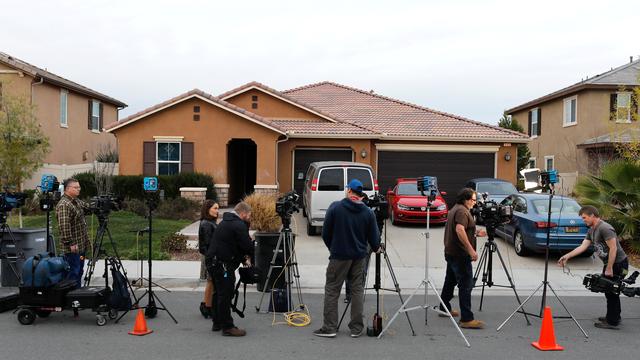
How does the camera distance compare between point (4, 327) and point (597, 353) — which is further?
point (4, 327)

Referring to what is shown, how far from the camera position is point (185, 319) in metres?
7.73

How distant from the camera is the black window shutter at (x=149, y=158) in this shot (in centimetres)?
2017

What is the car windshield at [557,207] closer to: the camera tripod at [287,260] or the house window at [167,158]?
the camera tripod at [287,260]

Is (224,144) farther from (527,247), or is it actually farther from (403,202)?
(527,247)

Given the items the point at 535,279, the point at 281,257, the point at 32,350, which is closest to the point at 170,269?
the point at 281,257

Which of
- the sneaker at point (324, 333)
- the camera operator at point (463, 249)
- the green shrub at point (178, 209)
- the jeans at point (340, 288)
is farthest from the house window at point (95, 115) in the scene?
the camera operator at point (463, 249)

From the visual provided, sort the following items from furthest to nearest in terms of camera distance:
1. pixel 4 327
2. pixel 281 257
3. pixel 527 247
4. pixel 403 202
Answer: pixel 403 202 → pixel 527 247 → pixel 281 257 → pixel 4 327

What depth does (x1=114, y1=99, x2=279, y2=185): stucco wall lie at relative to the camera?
65.8ft

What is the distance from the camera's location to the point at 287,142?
21.0 metres

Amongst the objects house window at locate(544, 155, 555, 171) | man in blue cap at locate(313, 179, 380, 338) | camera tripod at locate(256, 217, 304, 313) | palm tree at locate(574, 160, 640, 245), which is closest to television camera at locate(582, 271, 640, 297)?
man in blue cap at locate(313, 179, 380, 338)

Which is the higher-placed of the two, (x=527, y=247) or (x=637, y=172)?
(x=637, y=172)

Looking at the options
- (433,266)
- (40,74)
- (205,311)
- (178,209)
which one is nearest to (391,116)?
(178,209)

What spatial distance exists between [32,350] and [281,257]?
12.7 ft

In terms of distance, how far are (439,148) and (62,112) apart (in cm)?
1696
